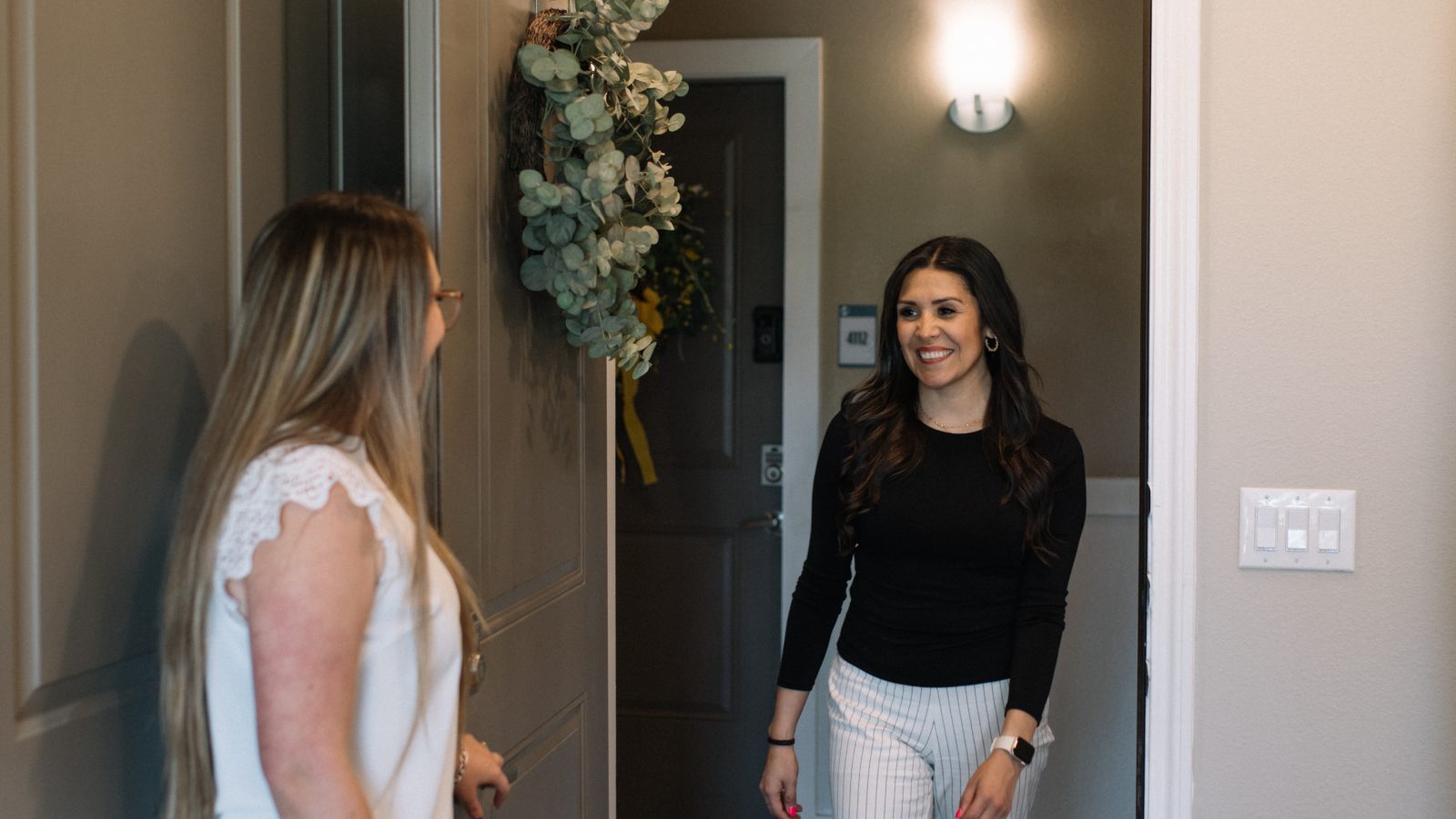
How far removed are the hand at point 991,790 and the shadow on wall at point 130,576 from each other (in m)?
1.11

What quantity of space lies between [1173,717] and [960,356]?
2.10 feet

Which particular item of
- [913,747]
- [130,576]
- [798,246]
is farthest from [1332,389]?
[798,246]

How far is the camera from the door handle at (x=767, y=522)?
3363 mm

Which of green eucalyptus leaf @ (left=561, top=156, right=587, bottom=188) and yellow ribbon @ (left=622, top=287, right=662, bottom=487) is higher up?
green eucalyptus leaf @ (left=561, top=156, right=587, bottom=188)

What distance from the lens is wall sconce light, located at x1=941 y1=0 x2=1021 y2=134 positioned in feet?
→ 10.2

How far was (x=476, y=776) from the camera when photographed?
147 cm

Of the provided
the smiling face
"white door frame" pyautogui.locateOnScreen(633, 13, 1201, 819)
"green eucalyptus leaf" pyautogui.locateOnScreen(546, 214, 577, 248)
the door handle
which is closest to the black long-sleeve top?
the smiling face

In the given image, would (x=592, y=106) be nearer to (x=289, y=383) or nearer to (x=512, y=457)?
(x=512, y=457)

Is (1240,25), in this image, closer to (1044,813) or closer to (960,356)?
(960,356)

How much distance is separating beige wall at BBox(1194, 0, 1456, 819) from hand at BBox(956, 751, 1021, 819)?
0.93 ft

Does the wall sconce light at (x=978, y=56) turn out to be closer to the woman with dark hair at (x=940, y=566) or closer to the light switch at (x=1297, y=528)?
the woman with dark hair at (x=940, y=566)

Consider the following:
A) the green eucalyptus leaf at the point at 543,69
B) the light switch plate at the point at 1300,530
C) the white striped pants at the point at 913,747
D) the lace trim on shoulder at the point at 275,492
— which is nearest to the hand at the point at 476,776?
the lace trim on shoulder at the point at 275,492

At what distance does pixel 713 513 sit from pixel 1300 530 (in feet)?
6.44

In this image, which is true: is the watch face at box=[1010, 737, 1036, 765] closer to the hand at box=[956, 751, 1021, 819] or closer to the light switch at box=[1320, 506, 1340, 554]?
the hand at box=[956, 751, 1021, 819]
